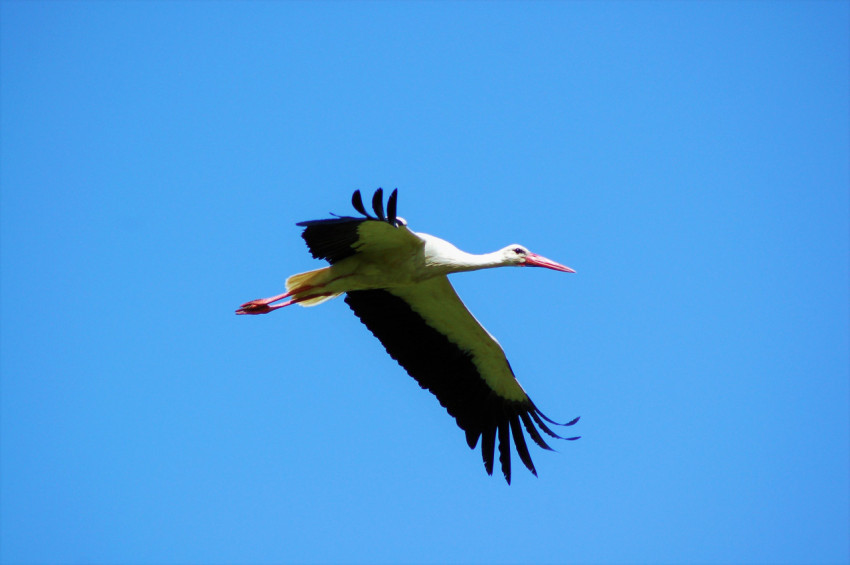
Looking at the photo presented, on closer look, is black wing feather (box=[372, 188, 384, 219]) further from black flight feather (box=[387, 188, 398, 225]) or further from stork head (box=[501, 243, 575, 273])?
stork head (box=[501, 243, 575, 273])

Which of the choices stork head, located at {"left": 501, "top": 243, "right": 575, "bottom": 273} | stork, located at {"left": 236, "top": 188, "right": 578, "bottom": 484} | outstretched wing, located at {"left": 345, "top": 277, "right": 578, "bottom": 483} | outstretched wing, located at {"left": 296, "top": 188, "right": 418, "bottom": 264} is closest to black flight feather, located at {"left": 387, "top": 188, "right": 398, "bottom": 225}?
outstretched wing, located at {"left": 296, "top": 188, "right": 418, "bottom": 264}

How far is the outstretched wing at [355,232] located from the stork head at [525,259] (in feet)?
3.13

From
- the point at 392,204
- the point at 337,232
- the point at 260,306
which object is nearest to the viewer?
the point at 392,204

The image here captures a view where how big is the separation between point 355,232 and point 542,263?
1.80 metres

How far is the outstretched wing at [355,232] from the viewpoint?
6965 mm

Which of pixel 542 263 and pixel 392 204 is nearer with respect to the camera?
pixel 392 204

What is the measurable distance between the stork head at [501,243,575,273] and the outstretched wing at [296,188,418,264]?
95 cm

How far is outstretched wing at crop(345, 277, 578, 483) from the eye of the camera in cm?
905

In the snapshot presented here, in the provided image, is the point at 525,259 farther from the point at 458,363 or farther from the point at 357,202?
the point at 357,202

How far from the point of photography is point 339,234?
24.8ft

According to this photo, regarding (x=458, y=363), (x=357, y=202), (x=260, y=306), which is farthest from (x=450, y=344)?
(x=357, y=202)

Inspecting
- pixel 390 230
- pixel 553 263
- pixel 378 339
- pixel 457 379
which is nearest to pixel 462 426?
pixel 457 379

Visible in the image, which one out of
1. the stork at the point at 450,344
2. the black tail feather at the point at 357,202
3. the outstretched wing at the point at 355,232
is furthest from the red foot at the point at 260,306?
the black tail feather at the point at 357,202

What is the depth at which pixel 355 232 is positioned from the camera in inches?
300
